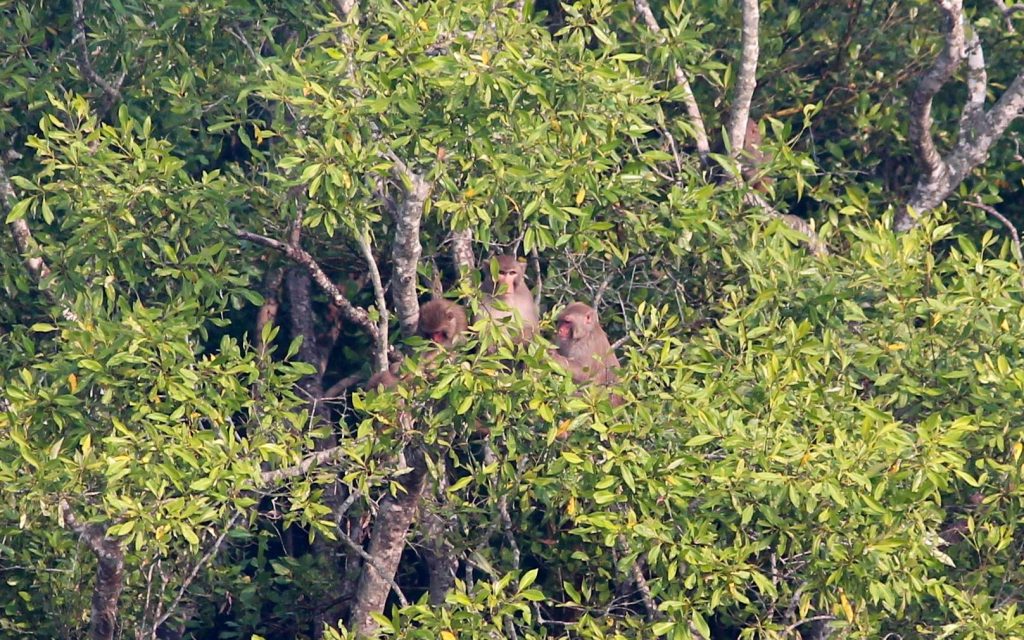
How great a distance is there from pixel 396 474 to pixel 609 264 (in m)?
1.84

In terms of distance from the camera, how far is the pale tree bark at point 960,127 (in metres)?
8.67

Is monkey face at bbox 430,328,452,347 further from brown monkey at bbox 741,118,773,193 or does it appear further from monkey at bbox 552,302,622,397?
brown monkey at bbox 741,118,773,193

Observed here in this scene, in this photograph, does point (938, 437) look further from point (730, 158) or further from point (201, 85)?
point (201, 85)

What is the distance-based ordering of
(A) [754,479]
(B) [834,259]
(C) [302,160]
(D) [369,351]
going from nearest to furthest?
1. (A) [754,479]
2. (C) [302,160]
3. (B) [834,259]
4. (D) [369,351]

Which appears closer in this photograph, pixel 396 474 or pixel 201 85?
pixel 396 474

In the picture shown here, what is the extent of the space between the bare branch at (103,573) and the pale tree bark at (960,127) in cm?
438

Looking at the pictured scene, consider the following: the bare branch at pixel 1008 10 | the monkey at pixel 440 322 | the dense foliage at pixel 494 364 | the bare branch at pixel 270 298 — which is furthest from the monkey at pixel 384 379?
the bare branch at pixel 1008 10

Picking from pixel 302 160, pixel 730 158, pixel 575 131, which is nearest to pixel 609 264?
pixel 730 158

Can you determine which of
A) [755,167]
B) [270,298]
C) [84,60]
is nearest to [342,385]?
[270,298]

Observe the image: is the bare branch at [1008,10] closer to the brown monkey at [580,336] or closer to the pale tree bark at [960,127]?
the pale tree bark at [960,127]

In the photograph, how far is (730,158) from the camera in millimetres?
7898

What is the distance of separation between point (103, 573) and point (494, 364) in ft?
7.55

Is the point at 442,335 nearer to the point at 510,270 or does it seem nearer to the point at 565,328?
the point at 565,328

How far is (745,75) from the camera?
8539 mm
